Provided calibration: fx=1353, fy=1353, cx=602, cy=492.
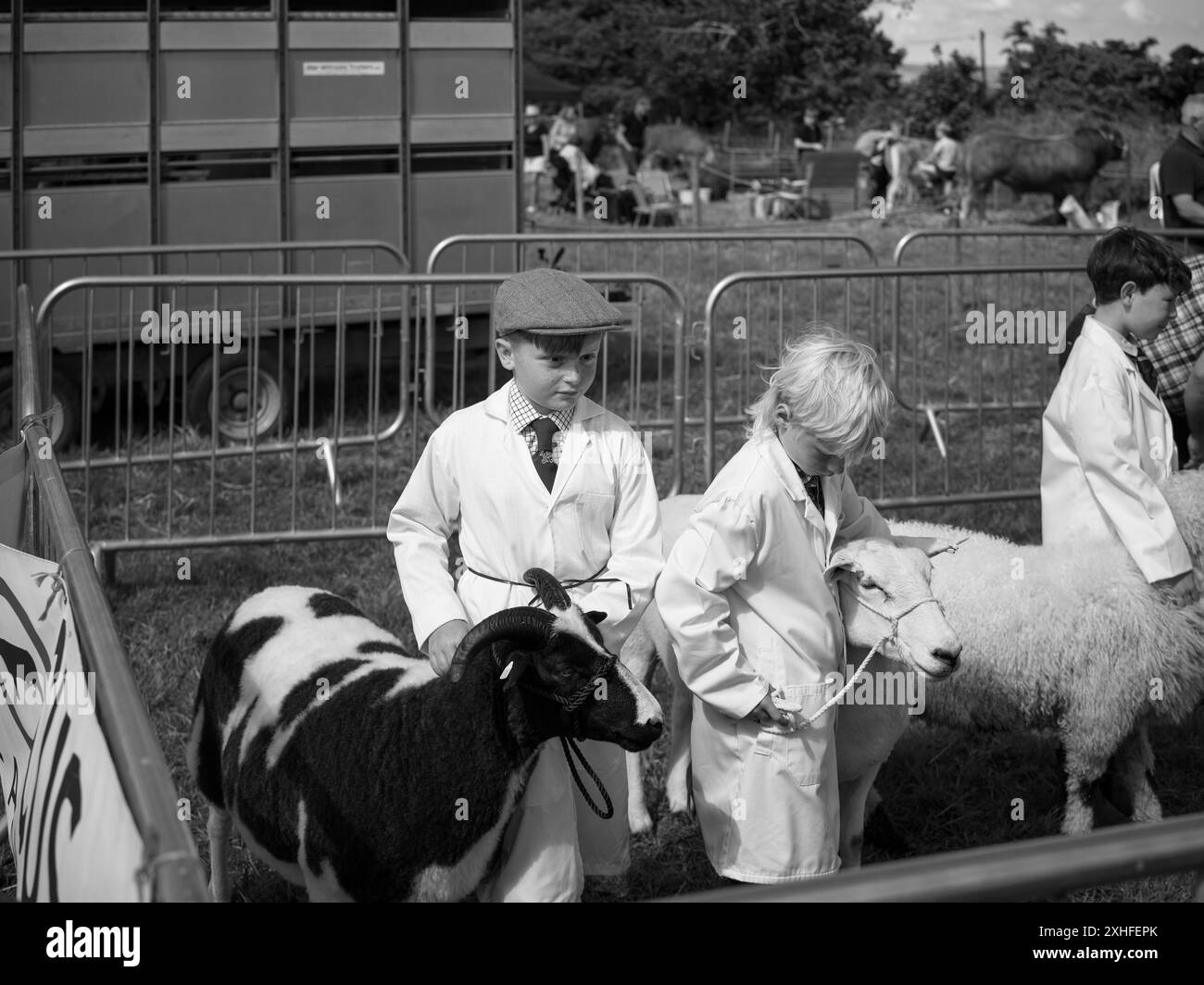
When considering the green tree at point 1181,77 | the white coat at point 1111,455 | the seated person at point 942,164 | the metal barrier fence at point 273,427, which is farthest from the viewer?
the green tree at point 1181,77

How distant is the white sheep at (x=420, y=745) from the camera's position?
293 centimetres

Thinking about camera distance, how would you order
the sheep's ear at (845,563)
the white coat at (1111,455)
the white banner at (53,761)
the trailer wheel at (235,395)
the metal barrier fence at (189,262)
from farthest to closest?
the trailer wheel at (235,395) < the metal barrier fence at (189,262) < the white coat at (1111,455) < the sheep's ear at (845,563) < the white banner at (53,761)

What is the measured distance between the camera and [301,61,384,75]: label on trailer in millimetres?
9289

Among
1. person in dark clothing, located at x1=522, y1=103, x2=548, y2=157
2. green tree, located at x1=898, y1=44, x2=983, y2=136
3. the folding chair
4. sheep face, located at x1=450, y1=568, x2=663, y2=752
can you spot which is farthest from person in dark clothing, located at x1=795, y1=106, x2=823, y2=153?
sheep face, located at x1=450, y1=568, x2=663, y2=752

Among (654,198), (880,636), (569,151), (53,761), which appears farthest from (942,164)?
(53,761)

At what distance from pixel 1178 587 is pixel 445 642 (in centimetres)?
260

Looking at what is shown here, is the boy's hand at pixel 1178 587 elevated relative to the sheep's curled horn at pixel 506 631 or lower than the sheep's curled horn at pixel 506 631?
lower

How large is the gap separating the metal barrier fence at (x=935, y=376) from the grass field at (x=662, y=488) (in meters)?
0.03

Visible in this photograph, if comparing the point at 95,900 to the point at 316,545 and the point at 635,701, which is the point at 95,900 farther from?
the point at 316,545

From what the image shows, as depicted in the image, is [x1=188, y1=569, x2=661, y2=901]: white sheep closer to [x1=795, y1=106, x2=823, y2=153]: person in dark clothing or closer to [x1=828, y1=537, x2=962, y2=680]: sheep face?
[x1=828, y1=537, x2=962, y2=680]: sheep face

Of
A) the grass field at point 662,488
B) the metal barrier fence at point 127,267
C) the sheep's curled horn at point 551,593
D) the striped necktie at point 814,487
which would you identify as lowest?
the grass field at point 662,488

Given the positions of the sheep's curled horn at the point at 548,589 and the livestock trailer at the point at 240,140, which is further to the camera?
the livestock trailer at the point at 240,140

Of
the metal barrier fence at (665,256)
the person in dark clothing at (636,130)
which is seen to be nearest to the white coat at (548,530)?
the metal barrier fence at (665,256)

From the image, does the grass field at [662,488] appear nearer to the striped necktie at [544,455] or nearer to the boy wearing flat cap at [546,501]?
the boy wearing flat cap at [546,501]
